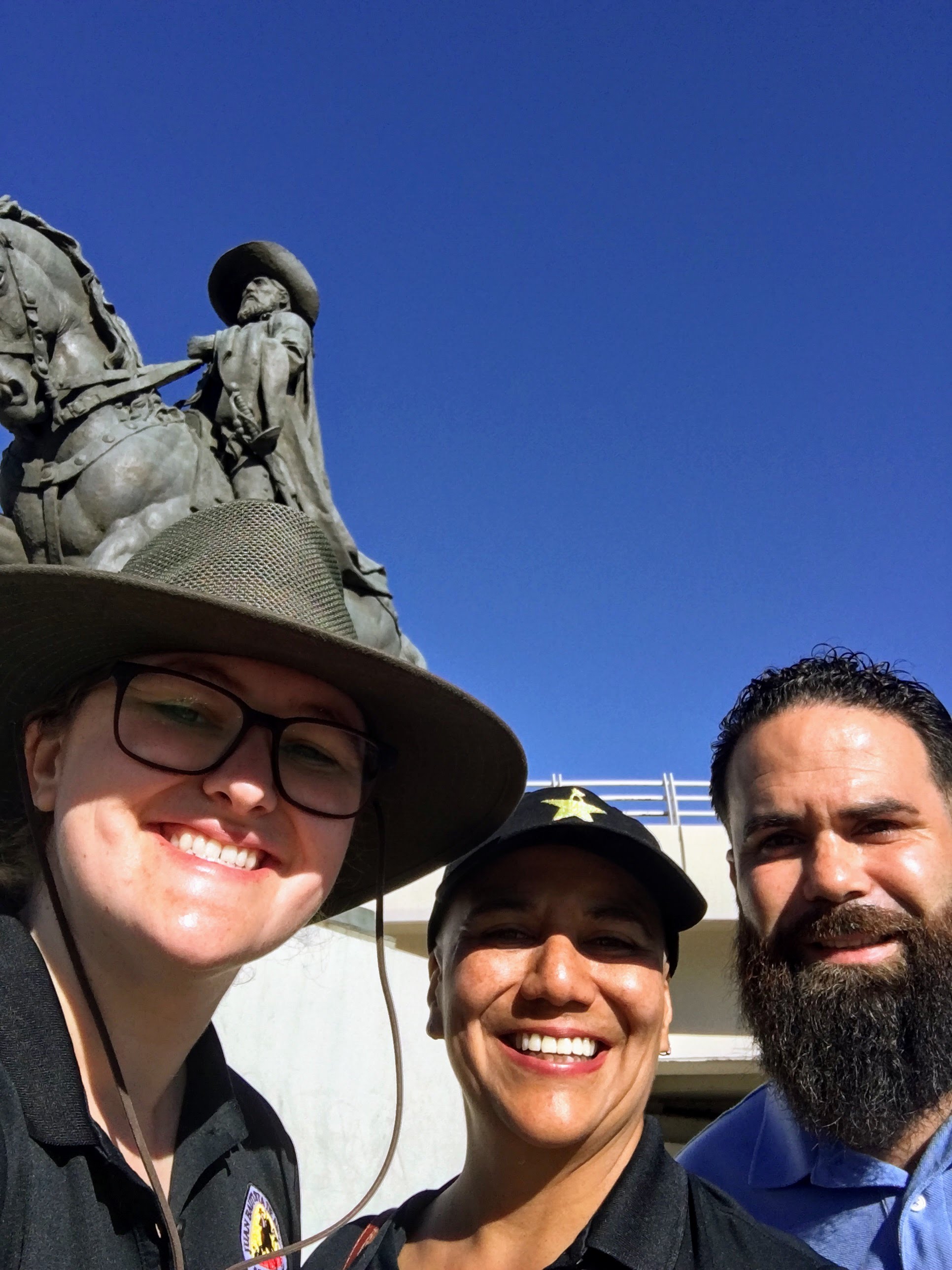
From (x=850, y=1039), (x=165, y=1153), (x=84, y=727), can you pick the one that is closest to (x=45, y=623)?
(x=84, y=727)

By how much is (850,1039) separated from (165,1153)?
4.49ft

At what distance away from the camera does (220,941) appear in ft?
5.01

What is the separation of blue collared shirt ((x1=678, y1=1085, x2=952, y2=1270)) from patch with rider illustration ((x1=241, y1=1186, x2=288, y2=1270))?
997 millimetres

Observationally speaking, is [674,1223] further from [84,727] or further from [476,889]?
[84,727]

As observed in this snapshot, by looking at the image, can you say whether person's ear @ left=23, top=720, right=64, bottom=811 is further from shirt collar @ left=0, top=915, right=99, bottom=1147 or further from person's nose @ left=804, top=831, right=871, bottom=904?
person's nose @ left=804, top=831, right=871, bottom=904

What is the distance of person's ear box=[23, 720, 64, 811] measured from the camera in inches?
66.0

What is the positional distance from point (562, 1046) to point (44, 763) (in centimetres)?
100

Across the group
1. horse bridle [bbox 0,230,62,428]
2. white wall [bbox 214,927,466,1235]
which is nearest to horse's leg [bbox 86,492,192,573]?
horse bridle [bbox 0,230,62,428]

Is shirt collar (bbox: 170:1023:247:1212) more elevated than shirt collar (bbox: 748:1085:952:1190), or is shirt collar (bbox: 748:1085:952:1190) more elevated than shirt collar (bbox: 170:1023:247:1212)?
shirt collar (bbox: 170:1023:247:1212)

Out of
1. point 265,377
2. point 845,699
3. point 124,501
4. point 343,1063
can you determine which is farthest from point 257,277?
point 845,699

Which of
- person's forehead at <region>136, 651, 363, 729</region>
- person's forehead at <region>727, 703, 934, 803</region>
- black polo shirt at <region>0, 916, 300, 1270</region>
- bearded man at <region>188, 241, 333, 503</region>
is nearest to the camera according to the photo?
black polo shirt at <region>0, 916, 300, 1270</region>

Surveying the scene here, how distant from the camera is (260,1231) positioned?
1817 millimetres

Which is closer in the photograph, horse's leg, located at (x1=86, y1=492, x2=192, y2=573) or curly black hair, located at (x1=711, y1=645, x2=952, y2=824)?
curly black hair, located at (x1=711, y1=645, x2=952, y2=824)

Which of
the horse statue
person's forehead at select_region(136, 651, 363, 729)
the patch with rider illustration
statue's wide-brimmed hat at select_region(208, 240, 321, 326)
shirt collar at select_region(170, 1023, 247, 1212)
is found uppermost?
statue's wide-brimmed hat at select_region(208, 240, 321, 326)
